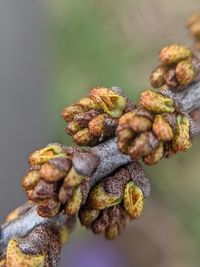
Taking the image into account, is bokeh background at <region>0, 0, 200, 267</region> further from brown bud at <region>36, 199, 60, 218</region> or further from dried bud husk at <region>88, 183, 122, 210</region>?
brown bud at <region>36, 199, 60, 218</region>

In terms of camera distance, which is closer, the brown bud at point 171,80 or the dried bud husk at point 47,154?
the dried bud husk at point 47,154

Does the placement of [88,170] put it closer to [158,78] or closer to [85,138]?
[85,138]

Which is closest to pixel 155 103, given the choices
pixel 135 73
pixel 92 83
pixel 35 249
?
pixel 35 249

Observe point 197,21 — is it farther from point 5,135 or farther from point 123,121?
point 5,135

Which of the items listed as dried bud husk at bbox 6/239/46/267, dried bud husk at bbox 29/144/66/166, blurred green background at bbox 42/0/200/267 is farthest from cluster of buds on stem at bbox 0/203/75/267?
blurred green background at bbox 42/0/200/267

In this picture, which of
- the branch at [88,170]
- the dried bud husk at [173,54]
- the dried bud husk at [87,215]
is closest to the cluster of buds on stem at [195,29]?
the dried bud husk at [173,54]

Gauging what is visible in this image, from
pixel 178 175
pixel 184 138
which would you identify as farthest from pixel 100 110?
pixel 178 175

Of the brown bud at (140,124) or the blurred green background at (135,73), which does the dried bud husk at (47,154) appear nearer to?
the brown bud at (140,124)
